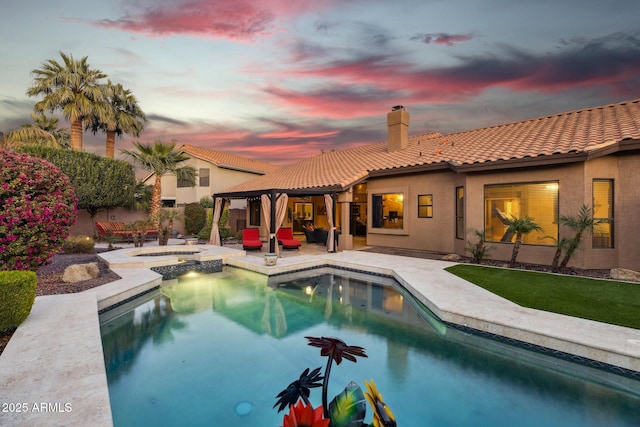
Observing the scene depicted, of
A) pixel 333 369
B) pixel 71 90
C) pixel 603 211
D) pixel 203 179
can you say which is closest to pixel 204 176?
pixel 203 179

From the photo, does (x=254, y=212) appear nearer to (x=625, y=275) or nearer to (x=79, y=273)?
(x=79, y=273)

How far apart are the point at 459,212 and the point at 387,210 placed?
373 cm

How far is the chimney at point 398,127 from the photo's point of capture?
17.4 metres

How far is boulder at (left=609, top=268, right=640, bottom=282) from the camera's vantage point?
8079mm

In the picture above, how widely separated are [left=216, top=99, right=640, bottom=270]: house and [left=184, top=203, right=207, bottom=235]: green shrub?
7605mm

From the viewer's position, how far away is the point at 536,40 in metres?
12.6

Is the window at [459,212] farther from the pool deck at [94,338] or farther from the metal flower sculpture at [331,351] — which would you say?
the metal flower sculpture at [331,351]

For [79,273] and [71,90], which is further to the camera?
[71,90]

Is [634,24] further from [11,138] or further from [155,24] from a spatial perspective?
[11,138]

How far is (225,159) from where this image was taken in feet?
94.6

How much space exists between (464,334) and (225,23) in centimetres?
1322

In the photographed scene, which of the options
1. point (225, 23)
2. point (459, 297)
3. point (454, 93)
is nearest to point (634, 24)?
point (454, 93)

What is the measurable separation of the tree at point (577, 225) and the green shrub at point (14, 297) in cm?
1285

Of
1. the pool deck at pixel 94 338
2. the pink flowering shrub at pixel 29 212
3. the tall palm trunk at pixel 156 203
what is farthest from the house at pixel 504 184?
the pink flowering shrub at pixel 29 212
